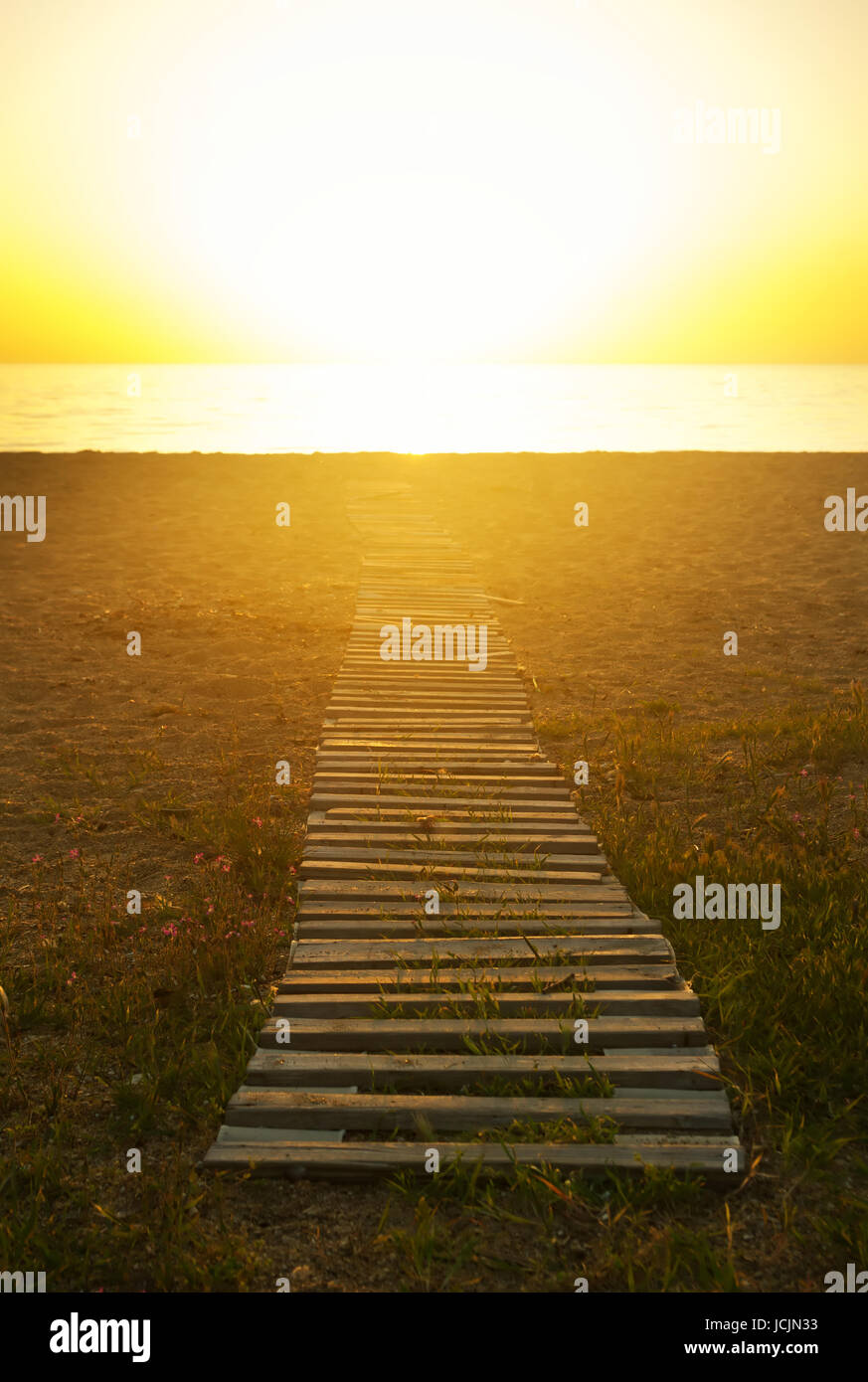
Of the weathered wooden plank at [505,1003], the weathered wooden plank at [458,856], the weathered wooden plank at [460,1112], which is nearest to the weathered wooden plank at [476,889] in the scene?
the weathered wooden plank at [458,856]

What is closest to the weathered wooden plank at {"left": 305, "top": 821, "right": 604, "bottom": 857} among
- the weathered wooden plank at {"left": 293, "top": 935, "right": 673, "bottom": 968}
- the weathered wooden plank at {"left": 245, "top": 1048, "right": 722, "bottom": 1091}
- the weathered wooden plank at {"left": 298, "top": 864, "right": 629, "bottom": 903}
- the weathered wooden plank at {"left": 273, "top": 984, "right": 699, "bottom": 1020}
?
the weathered wooden plank at {"left": 298, "top": 864, "right": 629, "bottom": 903}

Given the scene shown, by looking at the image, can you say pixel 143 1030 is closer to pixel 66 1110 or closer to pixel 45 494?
pixel 66 1110

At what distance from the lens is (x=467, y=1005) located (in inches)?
152

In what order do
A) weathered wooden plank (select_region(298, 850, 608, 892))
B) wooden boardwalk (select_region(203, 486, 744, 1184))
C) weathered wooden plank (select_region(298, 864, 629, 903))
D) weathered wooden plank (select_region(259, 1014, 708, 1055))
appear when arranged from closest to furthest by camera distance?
wooden boardwalk (select_region(203, 486, 744, 1184))
weathered wooden plank (select_region(259, 1014, 708, 1055))
weathered wooden plank (select_region(298, 864, 629, 903))
weathered wooden plank (select_region(298, 850, 608, 892))

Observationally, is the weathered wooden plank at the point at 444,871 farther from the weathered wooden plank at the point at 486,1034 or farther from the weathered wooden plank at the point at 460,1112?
the weathered wooden plank at the point at 460,1112

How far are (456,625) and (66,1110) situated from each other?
7.39 meters

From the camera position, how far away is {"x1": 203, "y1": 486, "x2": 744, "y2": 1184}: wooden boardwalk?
3.23 meters

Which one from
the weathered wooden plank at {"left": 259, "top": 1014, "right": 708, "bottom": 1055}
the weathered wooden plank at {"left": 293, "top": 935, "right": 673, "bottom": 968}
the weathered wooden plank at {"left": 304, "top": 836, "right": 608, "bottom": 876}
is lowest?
the weathered wooden plank at {"left": 259, "top": 1014, "right": 708, "bottom": 1055}

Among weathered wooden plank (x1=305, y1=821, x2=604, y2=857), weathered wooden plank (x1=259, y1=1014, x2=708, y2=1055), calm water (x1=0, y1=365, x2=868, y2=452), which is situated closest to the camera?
weathered wooden plank (x1=259, y1=1014, x2=708, y2=1055)

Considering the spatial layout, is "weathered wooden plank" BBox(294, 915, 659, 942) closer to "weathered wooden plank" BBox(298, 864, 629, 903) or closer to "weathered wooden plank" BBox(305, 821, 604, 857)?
"weathered wooden plank" BBox(298, 864, 629, 903)

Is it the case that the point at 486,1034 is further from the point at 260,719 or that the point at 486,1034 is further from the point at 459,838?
the point at 260,719

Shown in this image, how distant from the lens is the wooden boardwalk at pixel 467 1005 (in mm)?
3230

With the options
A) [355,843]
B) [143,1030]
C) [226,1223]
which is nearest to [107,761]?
[355,843]

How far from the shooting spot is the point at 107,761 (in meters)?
6.69
